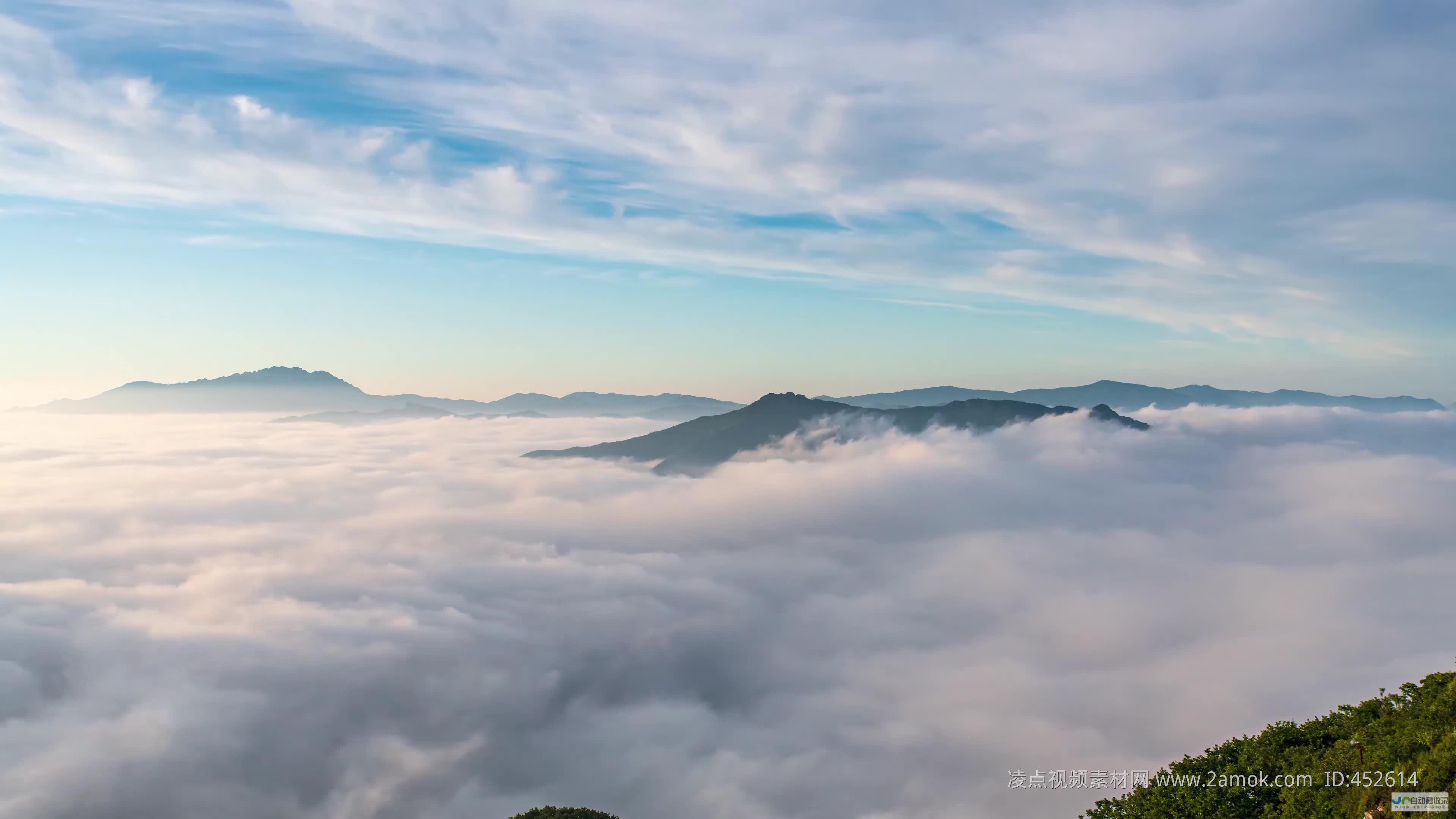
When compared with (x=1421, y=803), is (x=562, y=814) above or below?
below

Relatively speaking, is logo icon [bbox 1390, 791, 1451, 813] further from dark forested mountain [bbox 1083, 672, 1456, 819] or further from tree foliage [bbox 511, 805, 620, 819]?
tree foliage [bbox 511, 805, 620, 819]

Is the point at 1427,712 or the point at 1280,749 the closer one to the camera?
the point at 1427,712

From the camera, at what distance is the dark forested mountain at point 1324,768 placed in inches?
1164

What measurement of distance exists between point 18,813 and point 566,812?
187m

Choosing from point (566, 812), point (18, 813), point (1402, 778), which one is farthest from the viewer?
point (18, 813)

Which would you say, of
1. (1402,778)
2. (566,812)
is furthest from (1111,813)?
(566,812)

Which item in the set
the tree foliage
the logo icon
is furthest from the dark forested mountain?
the tree foliage

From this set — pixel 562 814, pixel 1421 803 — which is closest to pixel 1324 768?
pixel 1421 803

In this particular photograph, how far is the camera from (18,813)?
184250 millimetres

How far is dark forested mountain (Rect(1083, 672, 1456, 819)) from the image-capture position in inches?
1164

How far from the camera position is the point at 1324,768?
34812 millimetres

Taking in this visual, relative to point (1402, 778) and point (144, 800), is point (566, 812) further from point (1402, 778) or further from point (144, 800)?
point (144, 800)

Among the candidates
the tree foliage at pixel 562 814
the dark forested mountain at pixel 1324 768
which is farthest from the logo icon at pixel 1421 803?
the tree foliage at pixel 562 814

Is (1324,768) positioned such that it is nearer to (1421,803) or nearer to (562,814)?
(1421,803)
